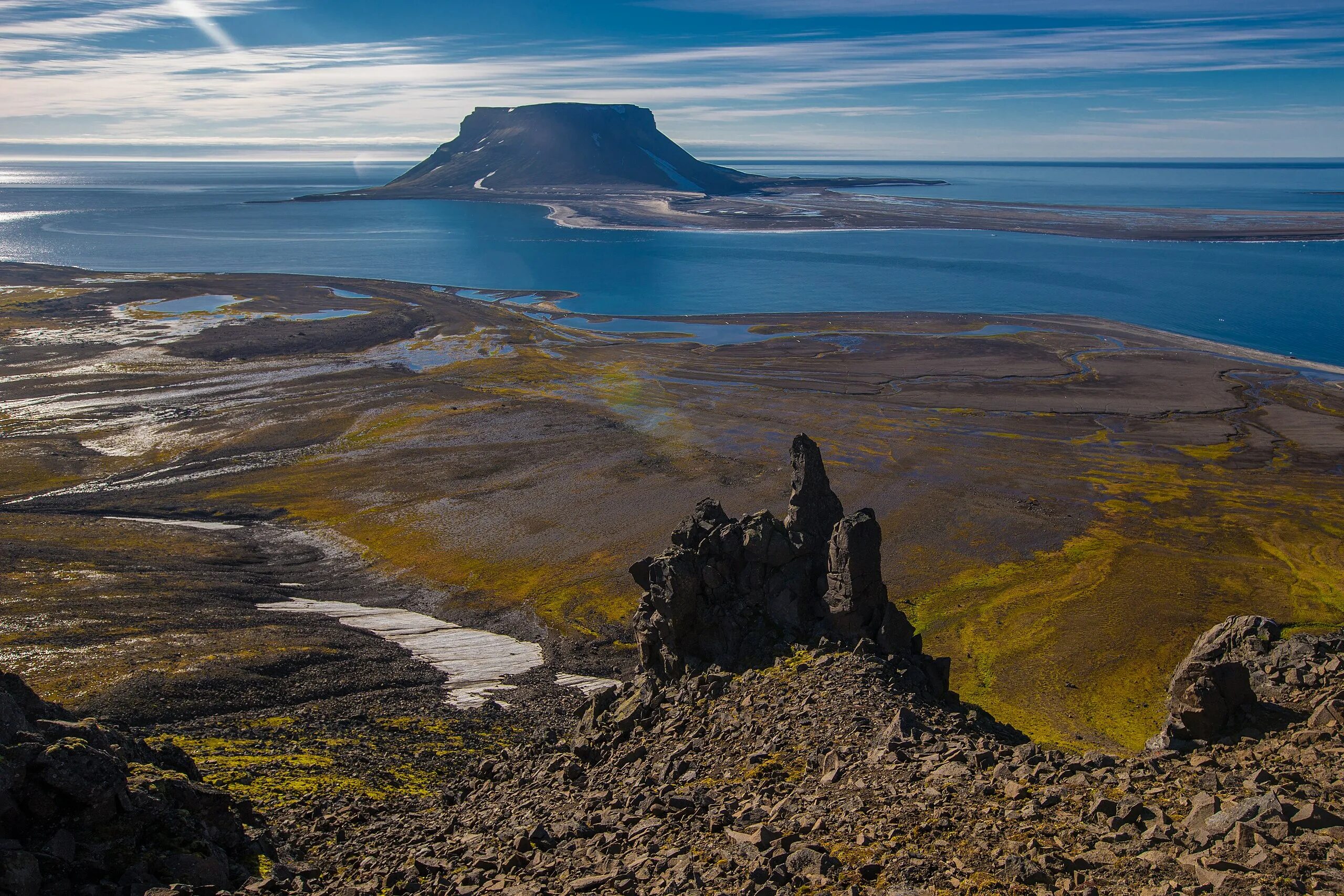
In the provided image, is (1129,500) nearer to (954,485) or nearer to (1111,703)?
(954,485)

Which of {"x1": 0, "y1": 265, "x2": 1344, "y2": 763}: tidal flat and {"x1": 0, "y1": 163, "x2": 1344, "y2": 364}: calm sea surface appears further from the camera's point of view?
{"x1": 0, "y1": 163, "x2": 1344, "y2": 364}: calm sea surface

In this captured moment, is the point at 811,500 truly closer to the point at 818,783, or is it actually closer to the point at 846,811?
the point at 818,783

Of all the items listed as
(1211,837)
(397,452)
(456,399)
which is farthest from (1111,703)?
(456,399)

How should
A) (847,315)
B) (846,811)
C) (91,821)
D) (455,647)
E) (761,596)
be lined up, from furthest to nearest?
(847,315), (455,647), (761,596), (91,821), (846,811)

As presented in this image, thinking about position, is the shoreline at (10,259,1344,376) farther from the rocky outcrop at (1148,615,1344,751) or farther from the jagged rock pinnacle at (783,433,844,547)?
the rocky outcrop at (1148,615,1344,751)

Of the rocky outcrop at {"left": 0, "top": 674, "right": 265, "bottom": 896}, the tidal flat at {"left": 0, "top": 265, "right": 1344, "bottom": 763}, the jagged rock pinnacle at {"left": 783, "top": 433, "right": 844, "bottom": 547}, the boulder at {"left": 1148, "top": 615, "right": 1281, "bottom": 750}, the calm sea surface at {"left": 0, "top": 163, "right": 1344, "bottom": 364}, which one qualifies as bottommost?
the tidal flat at {"left": 0, "top": 265, "right": 1344, "bottom": 763}

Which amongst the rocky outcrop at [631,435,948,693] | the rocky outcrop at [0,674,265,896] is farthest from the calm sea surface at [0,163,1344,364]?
the rocky outcrop at [0,674,265,896]

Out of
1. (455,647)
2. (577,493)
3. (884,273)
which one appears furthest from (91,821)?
(884,273)
